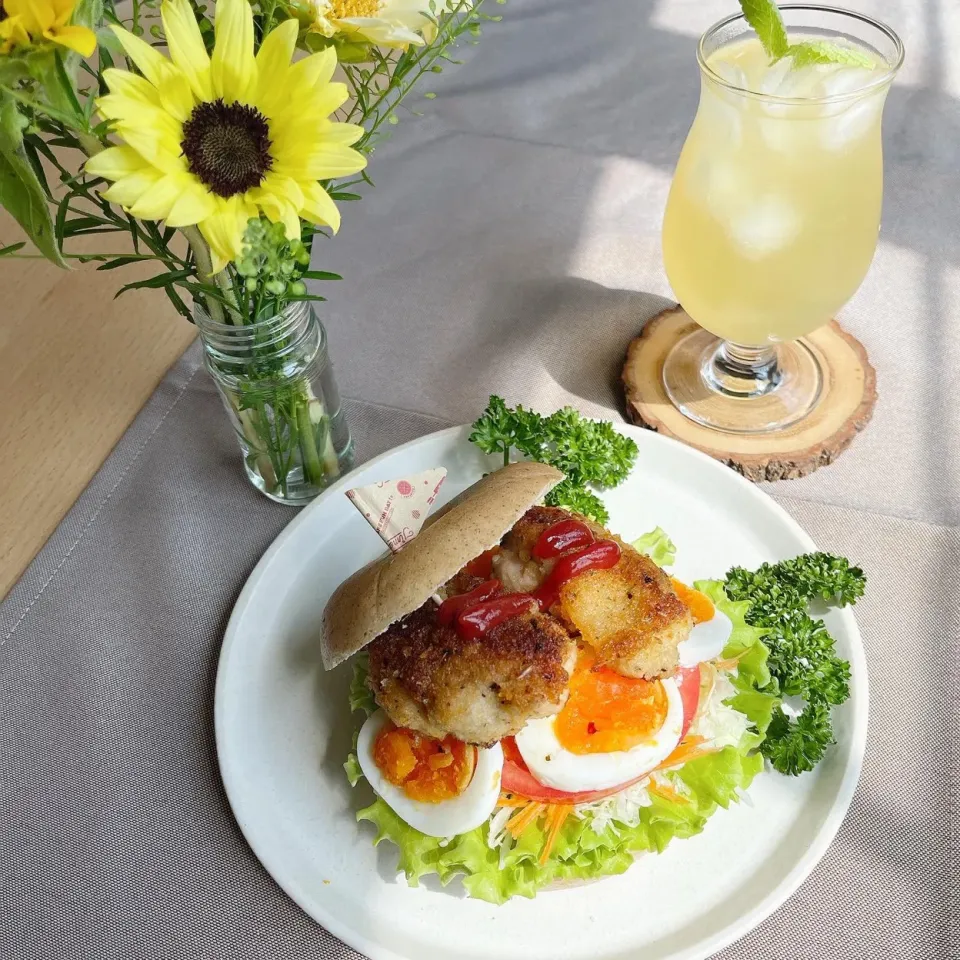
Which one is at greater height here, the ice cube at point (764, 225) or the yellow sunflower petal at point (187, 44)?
the yellow sunflower petal at point (187, 44)

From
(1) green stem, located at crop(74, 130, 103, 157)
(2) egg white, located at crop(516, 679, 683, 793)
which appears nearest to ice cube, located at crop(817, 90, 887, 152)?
(2) egg white, located at crop(516, 679, 683, 793)

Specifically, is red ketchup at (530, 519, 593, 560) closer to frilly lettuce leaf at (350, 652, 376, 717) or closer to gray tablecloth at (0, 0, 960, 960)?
frilly lettuce leaf at (350, 652, 376, 717)

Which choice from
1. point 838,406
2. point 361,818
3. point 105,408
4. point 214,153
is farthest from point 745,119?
point 105,408

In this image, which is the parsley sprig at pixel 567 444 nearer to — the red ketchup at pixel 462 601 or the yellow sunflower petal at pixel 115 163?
the red ketchup at pixel 462 601

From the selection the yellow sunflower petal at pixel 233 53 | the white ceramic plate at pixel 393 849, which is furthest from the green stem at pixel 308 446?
the yellow sunflower petal at pixel 233 53

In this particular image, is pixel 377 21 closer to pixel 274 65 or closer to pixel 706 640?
pixel 274 65

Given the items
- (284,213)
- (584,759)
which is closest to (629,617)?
(584,759)
